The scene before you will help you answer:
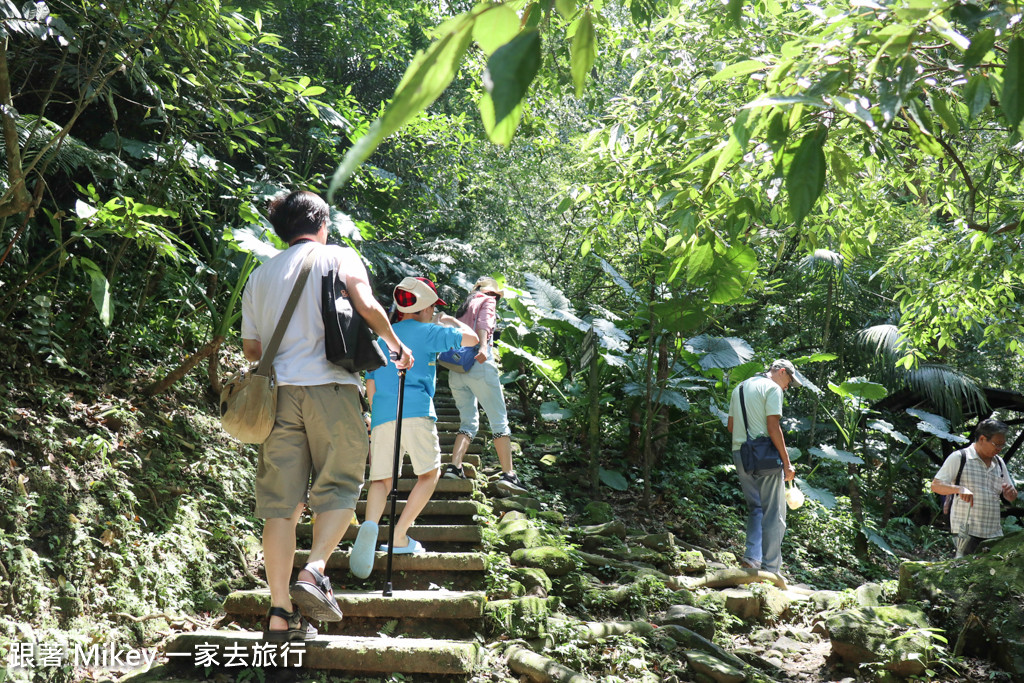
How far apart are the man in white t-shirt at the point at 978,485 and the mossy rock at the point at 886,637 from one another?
1.55 meters

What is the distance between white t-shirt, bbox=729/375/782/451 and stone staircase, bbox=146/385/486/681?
2.65m

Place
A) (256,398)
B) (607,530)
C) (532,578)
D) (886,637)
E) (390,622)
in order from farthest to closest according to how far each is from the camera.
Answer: (607,530)
(532,578)
(886,637)
(390,622)
(256,398)

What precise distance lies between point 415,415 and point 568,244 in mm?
7744

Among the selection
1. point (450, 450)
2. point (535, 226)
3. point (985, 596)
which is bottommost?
point (985, 596)

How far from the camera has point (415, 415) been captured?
425 centimetres

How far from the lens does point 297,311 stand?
3020mm

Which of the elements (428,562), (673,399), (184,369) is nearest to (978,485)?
(673,399)

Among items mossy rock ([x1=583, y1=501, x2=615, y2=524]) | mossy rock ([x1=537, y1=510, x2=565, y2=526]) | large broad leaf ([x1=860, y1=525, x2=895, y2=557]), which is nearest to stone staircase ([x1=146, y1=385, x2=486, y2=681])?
mossy rock ([x1=537, y1=510, x2=565, y2=526])

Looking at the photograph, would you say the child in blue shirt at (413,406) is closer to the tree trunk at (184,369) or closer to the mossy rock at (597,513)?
the tree trunk at (184,369)

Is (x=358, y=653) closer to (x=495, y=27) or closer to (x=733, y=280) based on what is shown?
(x=495, y=27)

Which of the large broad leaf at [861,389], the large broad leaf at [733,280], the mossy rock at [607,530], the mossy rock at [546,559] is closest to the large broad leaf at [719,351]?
the large broad leaf at [733,280]

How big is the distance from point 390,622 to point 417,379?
1346mm

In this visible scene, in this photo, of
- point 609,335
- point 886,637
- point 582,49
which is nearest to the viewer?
point 582,49

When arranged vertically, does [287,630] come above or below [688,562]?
above
